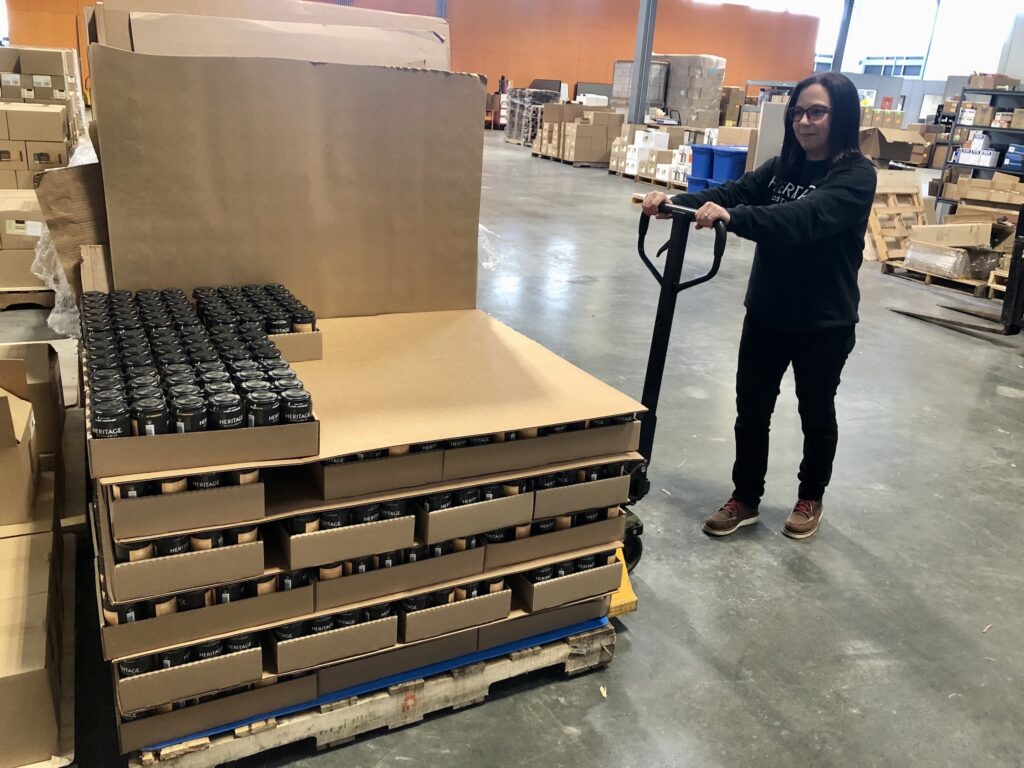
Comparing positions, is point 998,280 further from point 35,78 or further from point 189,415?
point 35,78

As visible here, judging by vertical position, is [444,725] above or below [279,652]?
below

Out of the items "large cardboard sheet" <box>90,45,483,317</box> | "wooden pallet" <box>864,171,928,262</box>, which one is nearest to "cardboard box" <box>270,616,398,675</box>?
"large cardboard sheet" <box>90,45,483,317</box>

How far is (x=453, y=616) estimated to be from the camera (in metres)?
2.02

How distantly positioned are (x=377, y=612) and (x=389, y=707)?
285 millimetres

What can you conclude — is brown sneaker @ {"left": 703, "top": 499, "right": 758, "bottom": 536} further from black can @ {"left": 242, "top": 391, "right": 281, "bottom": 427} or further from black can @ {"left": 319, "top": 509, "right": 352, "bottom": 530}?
black can @ {"left": 242, "top": 391, "right": 281, "bottom": 427}

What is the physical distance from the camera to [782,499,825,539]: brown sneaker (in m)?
3.24

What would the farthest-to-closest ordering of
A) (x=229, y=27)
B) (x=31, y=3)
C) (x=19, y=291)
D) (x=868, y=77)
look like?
(x=868, y=77) → (x=31, y=3) → (x=19, y=291) → (x=229, y=27)

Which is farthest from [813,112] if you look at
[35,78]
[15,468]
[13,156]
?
[35,78]

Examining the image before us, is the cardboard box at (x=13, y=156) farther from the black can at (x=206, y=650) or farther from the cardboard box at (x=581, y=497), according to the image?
the cardboard box at (x=581, y=497)

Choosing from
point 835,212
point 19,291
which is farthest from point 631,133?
point 835,212

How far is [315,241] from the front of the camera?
8.27ft

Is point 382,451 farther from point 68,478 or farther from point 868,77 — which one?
point 868,77

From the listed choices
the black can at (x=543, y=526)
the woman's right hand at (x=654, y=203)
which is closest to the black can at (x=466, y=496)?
the black can at (x=543, y=526)

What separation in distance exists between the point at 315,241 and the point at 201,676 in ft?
4.51
